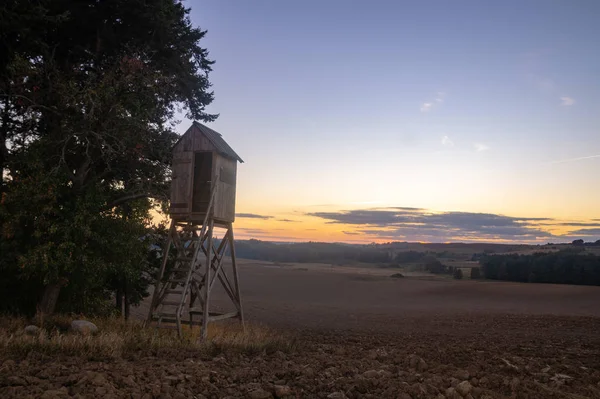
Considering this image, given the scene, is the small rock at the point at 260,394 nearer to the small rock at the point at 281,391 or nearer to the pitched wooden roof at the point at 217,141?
the small rock at the point at 281,391

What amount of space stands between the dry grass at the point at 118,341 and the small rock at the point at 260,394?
15.4 ft

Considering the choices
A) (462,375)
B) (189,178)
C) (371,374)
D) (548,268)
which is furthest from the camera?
(548,268)

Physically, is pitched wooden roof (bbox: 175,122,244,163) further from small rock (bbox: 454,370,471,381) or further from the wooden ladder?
small rock (bbox: 454,370,471,381)

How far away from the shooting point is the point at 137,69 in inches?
758

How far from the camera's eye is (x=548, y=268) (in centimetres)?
4875

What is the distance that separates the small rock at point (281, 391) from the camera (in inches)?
414

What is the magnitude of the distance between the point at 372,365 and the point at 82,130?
13.3m

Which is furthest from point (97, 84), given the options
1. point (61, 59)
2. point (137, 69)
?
point (61, 59)

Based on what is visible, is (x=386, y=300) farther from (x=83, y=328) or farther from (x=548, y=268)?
(x=83, y=328)

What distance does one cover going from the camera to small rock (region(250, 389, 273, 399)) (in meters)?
10.3

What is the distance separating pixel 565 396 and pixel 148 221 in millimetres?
17403

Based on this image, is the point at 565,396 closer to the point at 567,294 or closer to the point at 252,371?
the point at 252,371

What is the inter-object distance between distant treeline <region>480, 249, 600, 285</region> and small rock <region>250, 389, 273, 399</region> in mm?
44296

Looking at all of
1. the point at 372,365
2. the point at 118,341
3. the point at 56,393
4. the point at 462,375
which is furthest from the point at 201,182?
the point at 462,375
